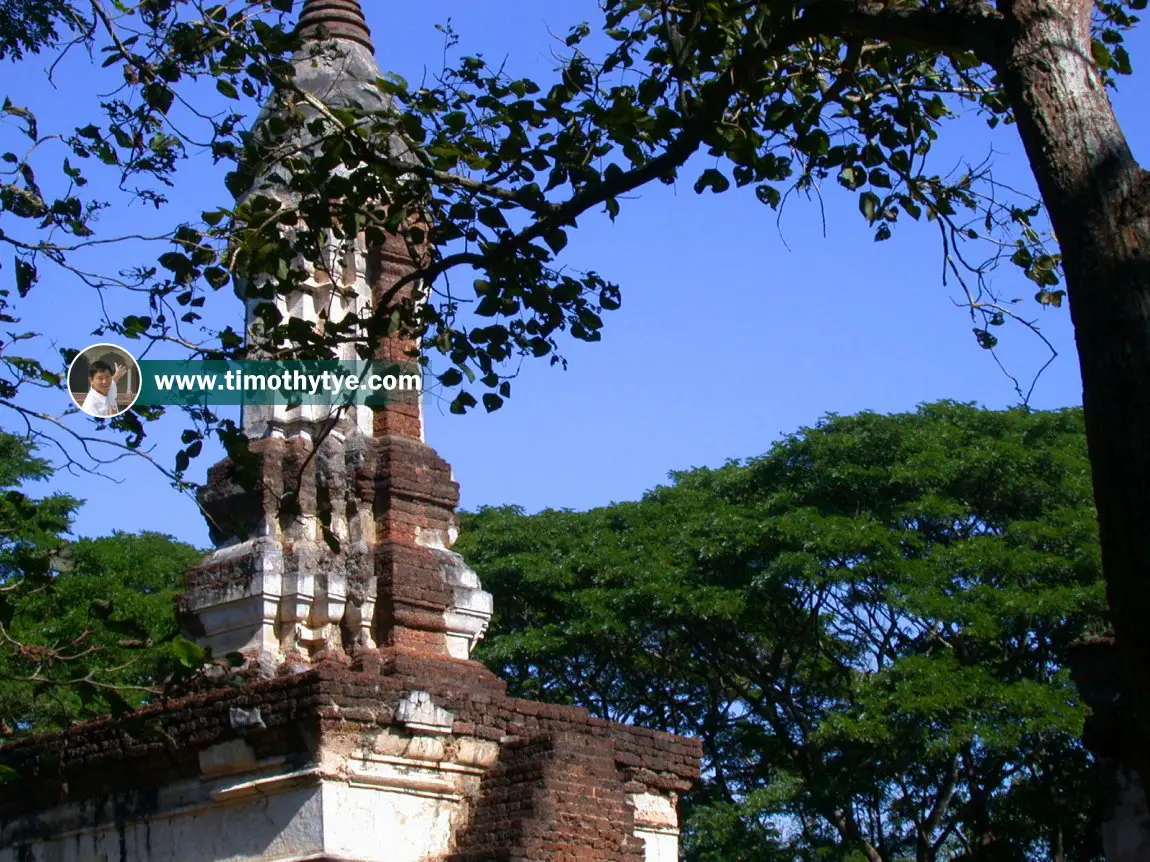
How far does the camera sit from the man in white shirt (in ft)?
28.0

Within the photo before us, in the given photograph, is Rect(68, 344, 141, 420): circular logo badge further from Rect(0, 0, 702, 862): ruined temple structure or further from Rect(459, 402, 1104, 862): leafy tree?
Rect(459, 402, 1104, 862): leafy tree

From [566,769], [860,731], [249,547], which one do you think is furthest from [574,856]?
[860,731]

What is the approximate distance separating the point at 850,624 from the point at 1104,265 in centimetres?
1878

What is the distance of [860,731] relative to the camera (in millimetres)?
19422

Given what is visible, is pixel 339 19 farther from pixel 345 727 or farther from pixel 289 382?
pixel 345 727

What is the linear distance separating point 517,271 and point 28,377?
220 centimetres

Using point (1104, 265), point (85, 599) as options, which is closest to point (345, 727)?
point (1104, 265)

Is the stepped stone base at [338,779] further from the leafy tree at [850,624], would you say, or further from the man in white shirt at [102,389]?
the leafy tree at [850,624]

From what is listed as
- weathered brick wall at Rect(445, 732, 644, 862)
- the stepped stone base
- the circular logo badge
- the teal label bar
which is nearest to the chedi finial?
the teal label bar

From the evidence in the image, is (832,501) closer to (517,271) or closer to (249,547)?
(249,547)

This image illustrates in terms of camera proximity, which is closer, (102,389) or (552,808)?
(102,389)

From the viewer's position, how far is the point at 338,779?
27.9 ft

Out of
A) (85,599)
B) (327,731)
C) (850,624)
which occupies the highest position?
(85,599)

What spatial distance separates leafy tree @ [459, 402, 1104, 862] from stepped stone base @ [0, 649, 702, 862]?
1102 cm
